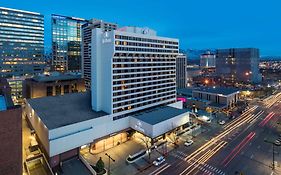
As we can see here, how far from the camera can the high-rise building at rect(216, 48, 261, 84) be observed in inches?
6555

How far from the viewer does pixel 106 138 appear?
57375mm

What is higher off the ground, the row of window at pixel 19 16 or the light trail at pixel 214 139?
the row of window at pixel 19 16

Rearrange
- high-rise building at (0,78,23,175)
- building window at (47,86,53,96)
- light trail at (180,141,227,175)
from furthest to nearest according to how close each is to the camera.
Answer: building window at (47,86,53,96) < light trail at (180,141,227,175) < high-rise building at (0,78,23,175)

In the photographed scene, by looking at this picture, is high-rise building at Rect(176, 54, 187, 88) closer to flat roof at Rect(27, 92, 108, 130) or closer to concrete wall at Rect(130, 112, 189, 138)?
concrete wall at Rect(130, 112, 189, 138)

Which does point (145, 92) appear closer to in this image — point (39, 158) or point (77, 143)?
point (77, 143)

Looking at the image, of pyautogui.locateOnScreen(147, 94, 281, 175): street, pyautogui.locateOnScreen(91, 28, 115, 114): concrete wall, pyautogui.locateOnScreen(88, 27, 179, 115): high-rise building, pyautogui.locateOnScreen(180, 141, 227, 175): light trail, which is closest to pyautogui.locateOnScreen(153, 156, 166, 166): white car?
pyautogui.locateOnScreen(147, 94, 281, 175): street

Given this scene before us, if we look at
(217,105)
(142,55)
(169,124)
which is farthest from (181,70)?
(169,124)

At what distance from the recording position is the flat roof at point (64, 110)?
53750 mm

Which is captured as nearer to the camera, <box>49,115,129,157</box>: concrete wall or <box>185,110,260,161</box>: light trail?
<box>49,115,129,157</box>: concrete wall

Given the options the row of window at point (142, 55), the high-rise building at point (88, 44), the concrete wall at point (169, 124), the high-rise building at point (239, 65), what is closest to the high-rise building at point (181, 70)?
the high-rise building at point (239, 65)

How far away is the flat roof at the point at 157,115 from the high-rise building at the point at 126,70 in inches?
107

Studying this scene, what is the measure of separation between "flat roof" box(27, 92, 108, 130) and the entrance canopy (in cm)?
1150

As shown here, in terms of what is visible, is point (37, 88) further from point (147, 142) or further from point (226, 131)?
point (226, 131)

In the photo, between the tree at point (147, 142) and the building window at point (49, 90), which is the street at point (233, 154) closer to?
the tree at point (147, 142)
